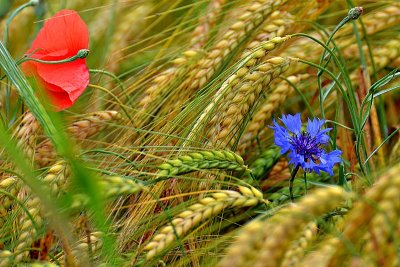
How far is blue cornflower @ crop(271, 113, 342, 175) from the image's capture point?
1029mm

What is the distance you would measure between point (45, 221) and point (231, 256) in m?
0.38

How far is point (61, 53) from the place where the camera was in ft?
3.74

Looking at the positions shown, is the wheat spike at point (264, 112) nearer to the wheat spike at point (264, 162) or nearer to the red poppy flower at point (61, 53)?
the wheat spike at point (264, 162)

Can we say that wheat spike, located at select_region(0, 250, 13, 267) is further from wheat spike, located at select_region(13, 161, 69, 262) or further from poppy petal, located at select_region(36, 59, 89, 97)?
poppy petal, located at select_region(36, 59, 89, 97)

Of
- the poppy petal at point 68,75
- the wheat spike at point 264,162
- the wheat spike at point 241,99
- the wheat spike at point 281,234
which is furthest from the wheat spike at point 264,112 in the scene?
the wheat spike at point 281,234

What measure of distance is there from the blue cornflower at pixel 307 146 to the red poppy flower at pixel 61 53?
11.5 inches

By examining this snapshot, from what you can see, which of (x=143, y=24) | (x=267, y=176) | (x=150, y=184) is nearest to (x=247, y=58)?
(x=150, y=184)

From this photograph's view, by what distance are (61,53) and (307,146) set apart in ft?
1.22

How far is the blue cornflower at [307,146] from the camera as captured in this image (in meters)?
1.03

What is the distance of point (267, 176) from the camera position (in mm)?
1291

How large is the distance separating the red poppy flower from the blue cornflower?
0.29 meters

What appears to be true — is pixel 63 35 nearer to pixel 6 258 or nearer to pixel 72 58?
pixel 72 58

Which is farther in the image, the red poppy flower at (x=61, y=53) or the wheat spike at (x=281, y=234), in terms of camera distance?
the red poppy flower at (x=61, y=53)

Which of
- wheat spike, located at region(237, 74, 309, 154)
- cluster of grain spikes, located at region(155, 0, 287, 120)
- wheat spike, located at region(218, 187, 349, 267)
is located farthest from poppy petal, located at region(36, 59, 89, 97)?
wheat spike, located at region(218, 187, 349, 267)
